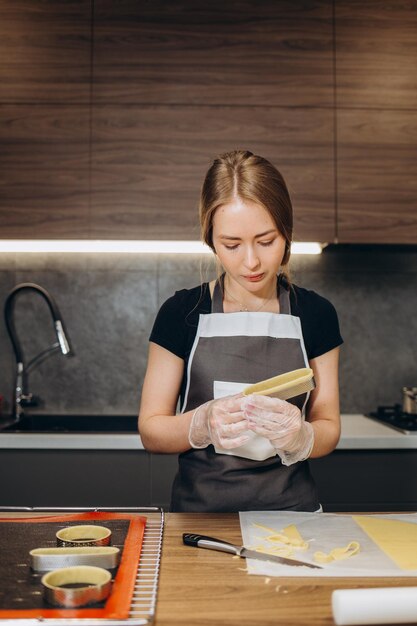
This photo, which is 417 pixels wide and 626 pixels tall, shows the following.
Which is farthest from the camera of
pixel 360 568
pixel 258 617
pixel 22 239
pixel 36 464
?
pixel 22 239

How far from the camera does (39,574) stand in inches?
34.1

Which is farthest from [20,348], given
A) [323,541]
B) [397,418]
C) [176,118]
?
[323,541]

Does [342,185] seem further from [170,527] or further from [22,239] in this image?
[170,527]

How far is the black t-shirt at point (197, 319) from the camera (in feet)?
4.89

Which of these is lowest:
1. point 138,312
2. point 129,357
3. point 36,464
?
point 36,464

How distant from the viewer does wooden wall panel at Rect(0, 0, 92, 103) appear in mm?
2375

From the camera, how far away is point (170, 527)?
1138mm

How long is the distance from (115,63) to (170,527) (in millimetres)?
1831

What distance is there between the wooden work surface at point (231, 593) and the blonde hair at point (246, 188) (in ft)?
2.38

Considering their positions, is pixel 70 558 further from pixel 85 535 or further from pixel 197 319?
pixel 197 319

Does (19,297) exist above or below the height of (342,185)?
below

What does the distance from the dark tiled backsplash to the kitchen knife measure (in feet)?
5.41

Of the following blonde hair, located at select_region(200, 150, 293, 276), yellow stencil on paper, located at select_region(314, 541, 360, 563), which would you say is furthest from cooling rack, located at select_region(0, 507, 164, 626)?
blonde hair, located at select_region(200, 150, 293, 276)

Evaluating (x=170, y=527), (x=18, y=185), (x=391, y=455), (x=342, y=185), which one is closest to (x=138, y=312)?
(x=18, y=185)
